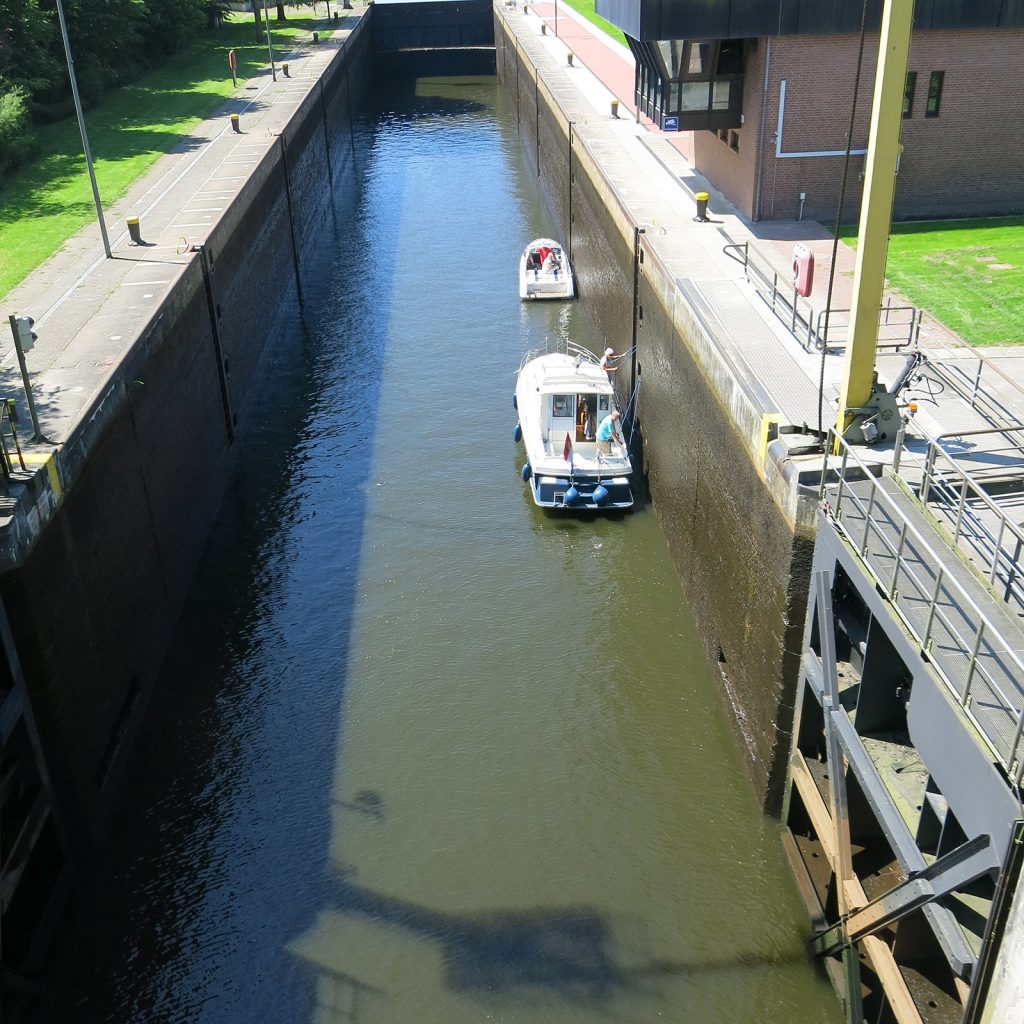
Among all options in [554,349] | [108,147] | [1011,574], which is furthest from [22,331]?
[108,147]

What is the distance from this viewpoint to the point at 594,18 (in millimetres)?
63781

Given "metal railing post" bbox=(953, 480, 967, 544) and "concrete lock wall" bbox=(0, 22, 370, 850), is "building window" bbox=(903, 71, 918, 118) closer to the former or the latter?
"concrete lock wall" bbox=(0, 22, 370, 850)

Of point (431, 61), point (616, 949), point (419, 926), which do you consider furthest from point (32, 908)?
point (431, 61)

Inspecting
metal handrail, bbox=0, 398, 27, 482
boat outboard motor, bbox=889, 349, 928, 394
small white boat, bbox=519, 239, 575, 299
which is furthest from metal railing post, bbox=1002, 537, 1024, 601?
small white boat, bbox=519, 239, 575, 299

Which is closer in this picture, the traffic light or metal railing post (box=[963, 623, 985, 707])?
metal railing post (box=[963, 623, 985, 707])

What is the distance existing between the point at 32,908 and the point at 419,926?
4.21m

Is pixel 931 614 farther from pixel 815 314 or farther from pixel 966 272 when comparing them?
pixel 966 272

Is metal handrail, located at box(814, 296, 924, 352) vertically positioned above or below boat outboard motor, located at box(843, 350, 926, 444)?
below

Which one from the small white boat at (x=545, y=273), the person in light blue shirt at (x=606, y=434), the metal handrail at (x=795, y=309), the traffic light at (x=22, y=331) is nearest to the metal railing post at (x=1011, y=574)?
the metal handrail at (x=795, y=309)

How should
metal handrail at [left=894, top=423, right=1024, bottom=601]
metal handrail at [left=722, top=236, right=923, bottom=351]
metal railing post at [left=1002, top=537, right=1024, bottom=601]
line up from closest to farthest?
1. metal handrail at [left=894, top=423, right=1024, bottom=601]
2. metal railing post at [left=1002, top=537, right=1024, bottom=601]
3. metal handrail at [left=722, top=236, right=923, bottom=351]

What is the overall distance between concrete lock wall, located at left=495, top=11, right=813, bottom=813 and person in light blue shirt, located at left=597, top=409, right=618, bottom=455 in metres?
0.82

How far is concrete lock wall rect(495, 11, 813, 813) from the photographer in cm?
1248

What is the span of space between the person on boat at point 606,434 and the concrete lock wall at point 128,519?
7.32 m

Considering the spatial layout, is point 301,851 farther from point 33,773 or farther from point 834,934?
point 834,934
